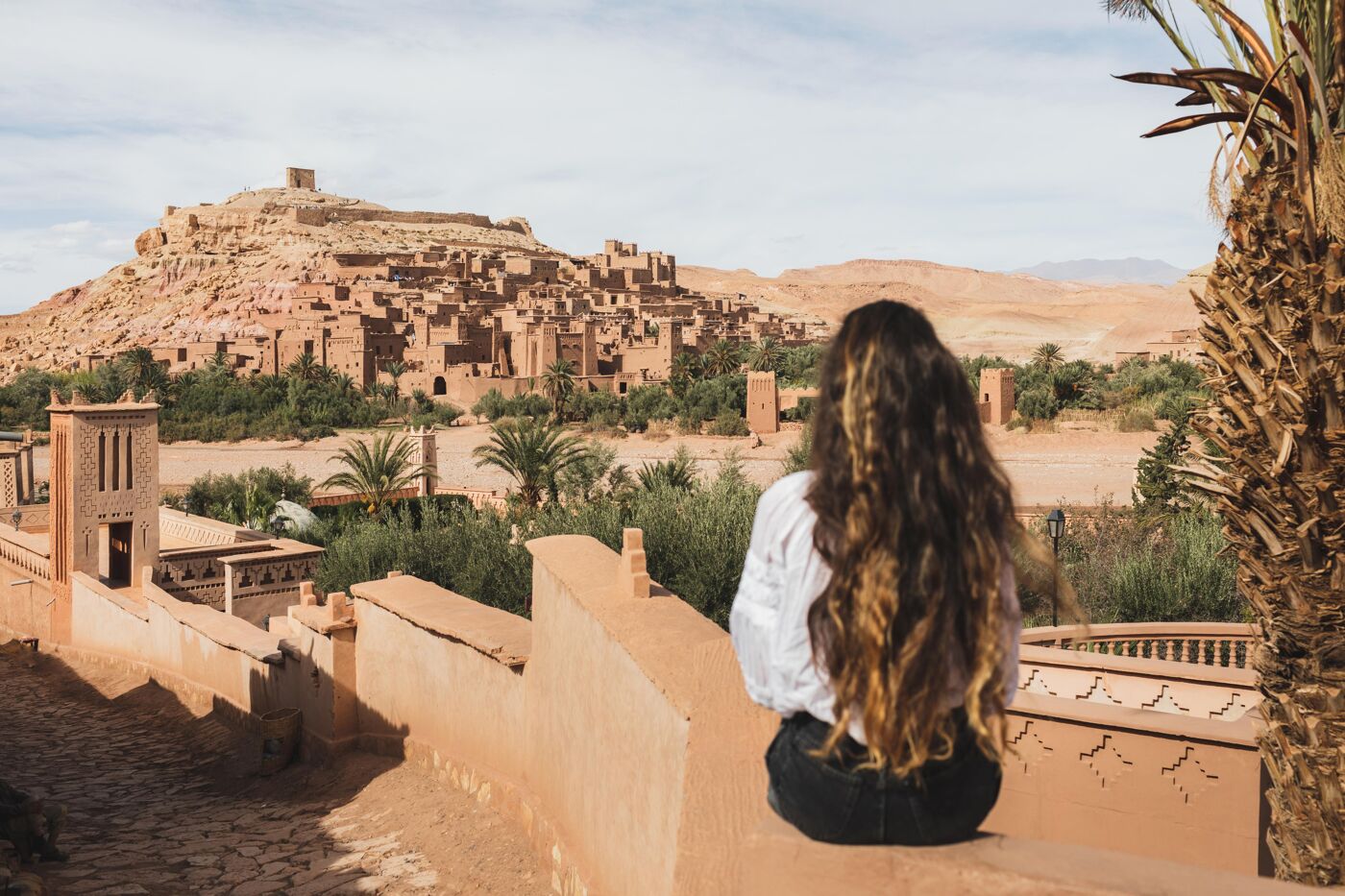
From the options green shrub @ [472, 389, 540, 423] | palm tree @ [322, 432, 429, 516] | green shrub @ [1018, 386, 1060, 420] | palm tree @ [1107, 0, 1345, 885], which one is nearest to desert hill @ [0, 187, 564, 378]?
green shrub @ [472, 389, 540, 423]

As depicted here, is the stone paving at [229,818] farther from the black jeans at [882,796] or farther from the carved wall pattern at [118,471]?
the black jeans at [882,796]

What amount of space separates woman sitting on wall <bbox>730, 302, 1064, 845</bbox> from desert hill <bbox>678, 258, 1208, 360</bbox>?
3261 cm

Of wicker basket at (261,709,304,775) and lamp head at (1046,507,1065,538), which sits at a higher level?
lamp head at (1046,507,1065,538)

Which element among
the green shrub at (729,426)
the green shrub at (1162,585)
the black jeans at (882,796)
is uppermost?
the black jeans at (882,796)

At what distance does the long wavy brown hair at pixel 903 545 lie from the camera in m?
1.61

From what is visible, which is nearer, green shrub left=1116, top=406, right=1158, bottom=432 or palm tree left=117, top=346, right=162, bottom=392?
green shrub left=1116, top=406, right=1158, bottom=432

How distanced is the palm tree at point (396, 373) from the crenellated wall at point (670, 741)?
118ft

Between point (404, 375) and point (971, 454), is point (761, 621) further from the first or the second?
point (404, 375)

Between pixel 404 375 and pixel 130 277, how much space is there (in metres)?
41.2

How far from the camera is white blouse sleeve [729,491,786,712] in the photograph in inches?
67.4

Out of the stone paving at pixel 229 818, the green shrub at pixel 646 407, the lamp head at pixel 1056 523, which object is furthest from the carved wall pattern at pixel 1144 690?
the green shrub at pixel 646 407

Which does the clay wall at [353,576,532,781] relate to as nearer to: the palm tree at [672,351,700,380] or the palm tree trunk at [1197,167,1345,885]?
the palm tree trunk at [1197,167,1345,885]

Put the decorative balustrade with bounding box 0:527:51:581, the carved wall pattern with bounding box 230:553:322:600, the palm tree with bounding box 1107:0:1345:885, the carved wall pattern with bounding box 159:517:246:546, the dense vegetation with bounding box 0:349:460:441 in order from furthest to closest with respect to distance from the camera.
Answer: the dense vegetation with bounding box 0:349:460:441 → the carved wall pattern with bounding box 159:517:246:546 → the decorative balustrade with bounding box 0:527:51:581 → the carved wall pattern with bounding box 230:553:322:600 → the palm tree with bounding box 1107:0:1345:885

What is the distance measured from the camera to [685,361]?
44500 mm
